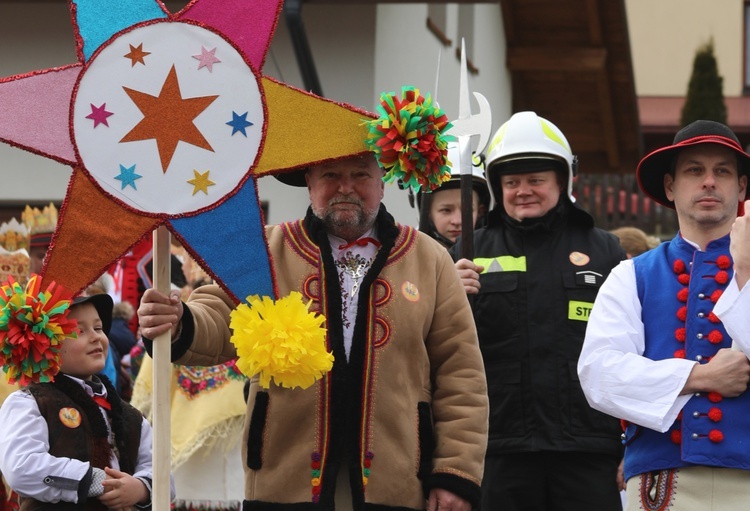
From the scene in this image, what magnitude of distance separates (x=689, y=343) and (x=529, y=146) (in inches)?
67.3

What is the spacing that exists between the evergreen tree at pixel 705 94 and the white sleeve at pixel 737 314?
71.2ft

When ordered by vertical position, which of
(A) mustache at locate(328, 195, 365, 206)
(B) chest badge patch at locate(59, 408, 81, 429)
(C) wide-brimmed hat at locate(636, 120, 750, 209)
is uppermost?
(C) wide-brimmed hat at locate(636, 120, 750, 209)

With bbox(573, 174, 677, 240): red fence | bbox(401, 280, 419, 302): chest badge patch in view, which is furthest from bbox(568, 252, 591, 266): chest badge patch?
bbox(573, 174, 677, 240): red fence

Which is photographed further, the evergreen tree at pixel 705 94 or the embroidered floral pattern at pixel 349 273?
the evergreen tree at pixel 705 94

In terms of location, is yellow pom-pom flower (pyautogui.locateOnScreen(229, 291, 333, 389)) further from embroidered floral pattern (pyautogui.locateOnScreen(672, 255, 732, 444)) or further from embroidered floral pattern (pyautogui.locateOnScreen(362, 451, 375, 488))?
embroidered floral pattern (pyautogui.locateOnScreen(672, 255, 732, 444))

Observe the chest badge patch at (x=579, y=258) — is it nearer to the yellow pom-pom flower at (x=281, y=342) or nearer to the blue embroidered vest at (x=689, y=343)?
the blue embroidered vest at (x=689, y=343)

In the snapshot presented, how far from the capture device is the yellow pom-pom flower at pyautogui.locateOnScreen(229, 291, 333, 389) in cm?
440

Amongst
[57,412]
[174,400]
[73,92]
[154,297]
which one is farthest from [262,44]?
[174,400]

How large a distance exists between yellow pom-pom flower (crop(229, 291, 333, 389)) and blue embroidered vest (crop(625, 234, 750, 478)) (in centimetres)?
117

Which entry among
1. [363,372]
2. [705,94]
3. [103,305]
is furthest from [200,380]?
[705,94]

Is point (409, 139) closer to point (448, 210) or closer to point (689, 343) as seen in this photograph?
point (689, 343)

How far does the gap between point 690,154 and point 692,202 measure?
22 cm

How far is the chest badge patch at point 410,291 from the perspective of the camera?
16.1 feet

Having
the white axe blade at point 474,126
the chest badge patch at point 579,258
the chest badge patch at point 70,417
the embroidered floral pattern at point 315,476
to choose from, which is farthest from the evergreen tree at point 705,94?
the embroidered floral pattern at point 315,476
